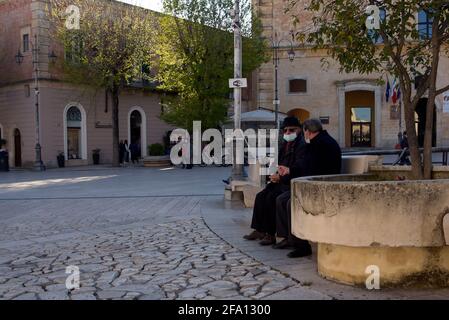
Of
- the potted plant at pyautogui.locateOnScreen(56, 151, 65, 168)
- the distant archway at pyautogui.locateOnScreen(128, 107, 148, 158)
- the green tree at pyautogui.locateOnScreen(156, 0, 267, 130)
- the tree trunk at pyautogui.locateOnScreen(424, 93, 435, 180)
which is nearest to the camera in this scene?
the tree trunk at pyautogui.locateOnScreen(424, 93, 435, 180)

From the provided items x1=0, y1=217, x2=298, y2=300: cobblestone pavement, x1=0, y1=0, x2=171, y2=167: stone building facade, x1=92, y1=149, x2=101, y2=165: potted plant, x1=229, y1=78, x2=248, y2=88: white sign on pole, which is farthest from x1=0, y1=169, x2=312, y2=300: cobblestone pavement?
x1=92, y1=149, x2=101, y2=165: potted plant

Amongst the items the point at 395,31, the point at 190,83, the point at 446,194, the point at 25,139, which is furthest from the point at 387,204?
the point at 25,139

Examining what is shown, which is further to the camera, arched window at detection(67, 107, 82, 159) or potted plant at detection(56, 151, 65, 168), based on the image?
arched window at detection(67, 107, 82, 159)

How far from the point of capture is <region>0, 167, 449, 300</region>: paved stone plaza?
4.92 meters

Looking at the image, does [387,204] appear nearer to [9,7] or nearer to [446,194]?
[446,194]

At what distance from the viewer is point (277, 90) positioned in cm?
3812

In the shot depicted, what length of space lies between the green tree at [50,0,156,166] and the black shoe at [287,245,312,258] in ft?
77.3

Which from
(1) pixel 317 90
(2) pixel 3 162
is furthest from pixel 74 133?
(1) pixel 317 90

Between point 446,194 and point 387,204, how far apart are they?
0.49 m

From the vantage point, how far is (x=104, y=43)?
2809cm

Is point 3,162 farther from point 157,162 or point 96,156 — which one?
point 157,162

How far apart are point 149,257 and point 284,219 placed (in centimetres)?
165

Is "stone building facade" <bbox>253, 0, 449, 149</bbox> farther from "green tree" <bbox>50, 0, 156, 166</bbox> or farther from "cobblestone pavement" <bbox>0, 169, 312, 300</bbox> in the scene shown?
"cobblestone pavement" <bbox>0, 169, 312, 300</bbox>

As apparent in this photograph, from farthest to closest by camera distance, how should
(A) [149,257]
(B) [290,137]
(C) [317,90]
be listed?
(C) [317,90], (B) [290,137], (A) [149,257]
